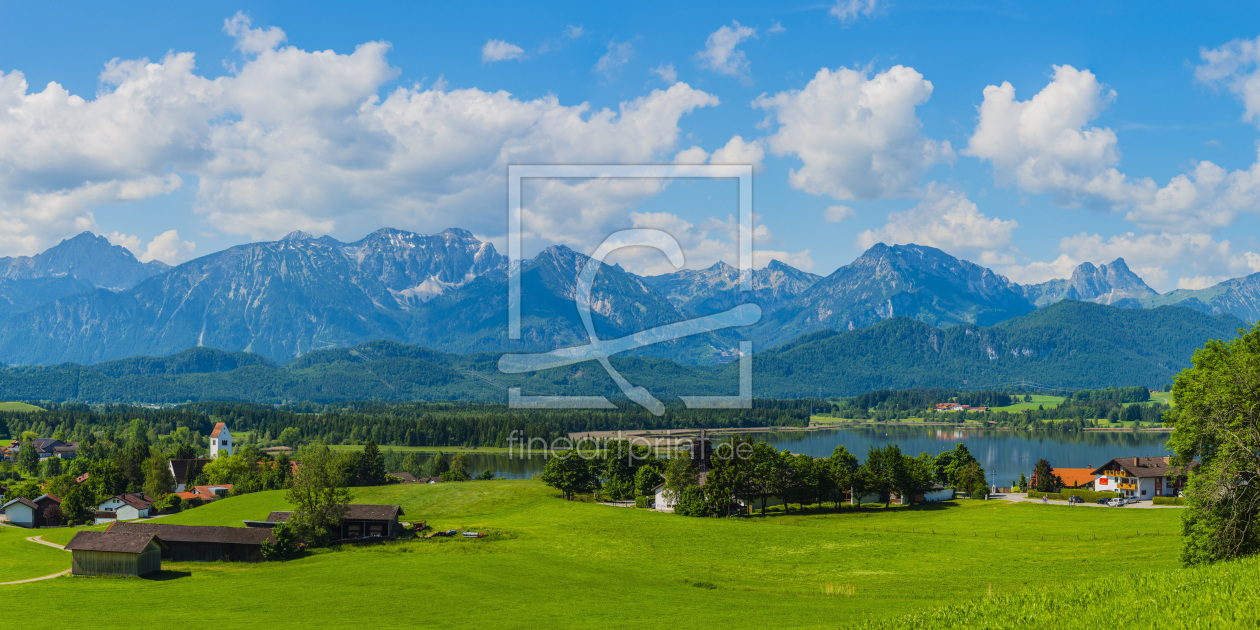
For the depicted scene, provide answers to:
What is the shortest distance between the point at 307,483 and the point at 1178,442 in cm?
5892

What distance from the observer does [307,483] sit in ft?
221

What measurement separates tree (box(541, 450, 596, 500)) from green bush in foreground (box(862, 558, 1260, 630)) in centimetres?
7197

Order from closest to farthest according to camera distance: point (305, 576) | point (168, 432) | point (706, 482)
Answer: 1. point (305, 576)
2. point (706, 482)
3. point (168, 432)

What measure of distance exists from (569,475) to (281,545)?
37629mm

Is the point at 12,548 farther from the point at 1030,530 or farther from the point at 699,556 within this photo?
the point at 1030,530

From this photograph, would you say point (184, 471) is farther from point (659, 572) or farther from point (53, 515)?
point (659, 572)

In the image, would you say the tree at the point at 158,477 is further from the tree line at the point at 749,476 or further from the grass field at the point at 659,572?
the tree line at the point at 749,476

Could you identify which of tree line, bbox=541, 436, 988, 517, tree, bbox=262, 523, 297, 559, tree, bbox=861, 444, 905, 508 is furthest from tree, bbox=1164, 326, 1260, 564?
tree, bbox=262, 523, 297, 559

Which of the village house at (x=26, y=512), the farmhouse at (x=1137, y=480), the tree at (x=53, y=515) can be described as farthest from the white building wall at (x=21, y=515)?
the farmhouse at (x=1137, y=480)

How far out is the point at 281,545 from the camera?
2392 inches

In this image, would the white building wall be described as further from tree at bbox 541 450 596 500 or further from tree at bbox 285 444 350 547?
tree at bbox 541 450 596 500

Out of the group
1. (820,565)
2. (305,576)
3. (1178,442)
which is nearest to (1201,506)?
(1178,442)

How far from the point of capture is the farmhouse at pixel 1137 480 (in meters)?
101

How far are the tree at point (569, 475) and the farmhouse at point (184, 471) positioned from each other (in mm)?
58040
